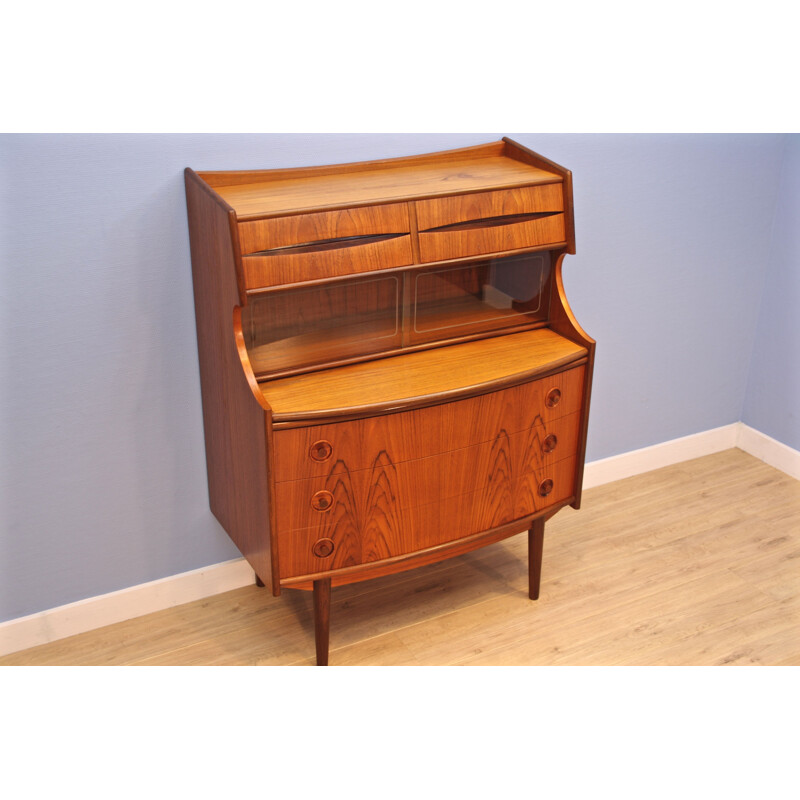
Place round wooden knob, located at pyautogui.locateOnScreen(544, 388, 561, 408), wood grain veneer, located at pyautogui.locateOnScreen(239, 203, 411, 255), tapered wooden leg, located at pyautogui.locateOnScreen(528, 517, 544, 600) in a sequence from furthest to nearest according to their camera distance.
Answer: tapered wooden leg, located at pyautogui.locateOnScreen(528, 517, 544, 600) < round wooden knob, located at pyautogui.locateOnScreen(544, 388, 561, 408) < wood grain veneer, located at pyautogui.locateOnScreen(239, 203, 411, 255)

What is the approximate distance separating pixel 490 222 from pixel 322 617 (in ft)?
3.47

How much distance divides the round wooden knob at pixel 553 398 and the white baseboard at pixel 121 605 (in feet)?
3.26

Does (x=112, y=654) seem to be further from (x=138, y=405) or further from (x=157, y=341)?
(x=157, y=341)

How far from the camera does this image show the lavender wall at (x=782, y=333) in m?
3.14

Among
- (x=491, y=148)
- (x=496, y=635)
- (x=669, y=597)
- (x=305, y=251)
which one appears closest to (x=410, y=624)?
(x=496, y=635)

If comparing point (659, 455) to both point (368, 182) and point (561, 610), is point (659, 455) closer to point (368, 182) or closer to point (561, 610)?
point (561, 610)

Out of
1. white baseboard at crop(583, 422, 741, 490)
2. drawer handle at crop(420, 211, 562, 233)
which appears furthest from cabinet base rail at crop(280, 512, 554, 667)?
drawer handle at crop(420, 211, 562, 233)

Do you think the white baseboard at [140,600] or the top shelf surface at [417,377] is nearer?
the top shelf surface at [417,377]

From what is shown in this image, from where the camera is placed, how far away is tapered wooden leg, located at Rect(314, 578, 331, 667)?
2270 mm

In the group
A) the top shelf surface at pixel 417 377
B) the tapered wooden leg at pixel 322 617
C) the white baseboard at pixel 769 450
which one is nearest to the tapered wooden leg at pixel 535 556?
the top shelf surface at pixel 417 377

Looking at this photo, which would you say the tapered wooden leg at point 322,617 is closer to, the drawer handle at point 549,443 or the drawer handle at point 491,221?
the drawer handle at point 549,443

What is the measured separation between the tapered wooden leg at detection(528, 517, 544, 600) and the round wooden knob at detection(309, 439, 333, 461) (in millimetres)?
705

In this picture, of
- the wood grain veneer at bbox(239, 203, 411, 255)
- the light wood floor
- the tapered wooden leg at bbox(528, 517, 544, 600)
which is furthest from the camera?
the tapered wooden leg at bbox(528, 517, 544, 600)

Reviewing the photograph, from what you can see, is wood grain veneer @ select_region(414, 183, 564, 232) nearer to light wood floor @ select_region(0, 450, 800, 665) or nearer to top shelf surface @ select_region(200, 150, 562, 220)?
top shelf surface @ select_region(200, 150, 562, 220)
